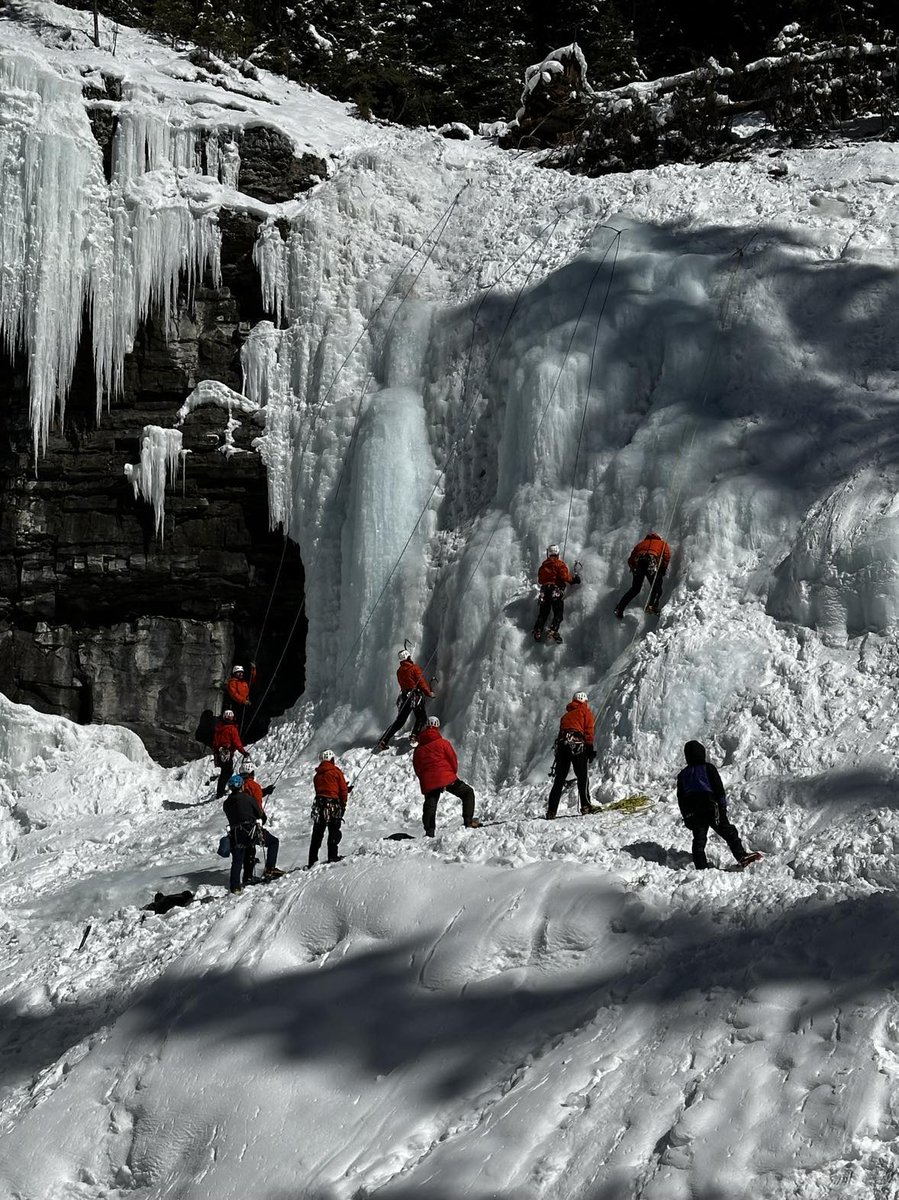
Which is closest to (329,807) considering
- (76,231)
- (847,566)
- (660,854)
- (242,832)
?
(242,832)

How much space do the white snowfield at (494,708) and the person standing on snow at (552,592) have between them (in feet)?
0.58

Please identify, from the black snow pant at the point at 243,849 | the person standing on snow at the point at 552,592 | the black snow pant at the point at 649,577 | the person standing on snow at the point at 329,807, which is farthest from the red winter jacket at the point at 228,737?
the black snow pant at the point at 649,577

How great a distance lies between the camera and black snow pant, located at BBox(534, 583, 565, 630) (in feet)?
43.1

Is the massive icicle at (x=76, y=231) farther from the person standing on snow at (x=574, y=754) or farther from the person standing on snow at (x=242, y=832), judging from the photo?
the person standing on snow at (x=574, y=754)

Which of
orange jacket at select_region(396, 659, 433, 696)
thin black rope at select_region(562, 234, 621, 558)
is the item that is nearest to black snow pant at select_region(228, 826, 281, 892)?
orange jacket at select_region(396, 659, 433, 696)

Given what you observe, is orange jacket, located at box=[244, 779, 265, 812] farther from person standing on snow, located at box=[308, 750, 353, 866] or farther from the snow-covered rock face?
the snow-covered rock face

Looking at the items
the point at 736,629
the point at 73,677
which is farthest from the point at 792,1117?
the point at 73,677

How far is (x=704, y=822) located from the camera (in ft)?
27.0

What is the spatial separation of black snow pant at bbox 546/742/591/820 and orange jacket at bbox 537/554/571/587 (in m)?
3.00

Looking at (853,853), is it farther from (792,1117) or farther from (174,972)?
(174,972)

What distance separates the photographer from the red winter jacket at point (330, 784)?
1045 cm

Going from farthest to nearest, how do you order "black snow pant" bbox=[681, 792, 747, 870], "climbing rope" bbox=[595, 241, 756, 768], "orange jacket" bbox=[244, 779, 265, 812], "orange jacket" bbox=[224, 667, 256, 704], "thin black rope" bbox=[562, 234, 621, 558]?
"orange jacket" bbox=[224, 667, 256, 704] < "thin black rope" bbox=[562, 234, 621, 558] < "climbing rope" bbox=[595, 241, 756, 768] < "orange jacket" bbox=[244, 779, 265, 812] < "black snow pant" bbox=[681, 792, 747, 870]

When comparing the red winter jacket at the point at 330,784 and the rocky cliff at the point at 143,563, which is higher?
the rocky cliff at the point at 143,563

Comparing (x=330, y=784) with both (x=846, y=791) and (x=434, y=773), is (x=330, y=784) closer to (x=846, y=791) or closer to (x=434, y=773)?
(x=434, y=773)
